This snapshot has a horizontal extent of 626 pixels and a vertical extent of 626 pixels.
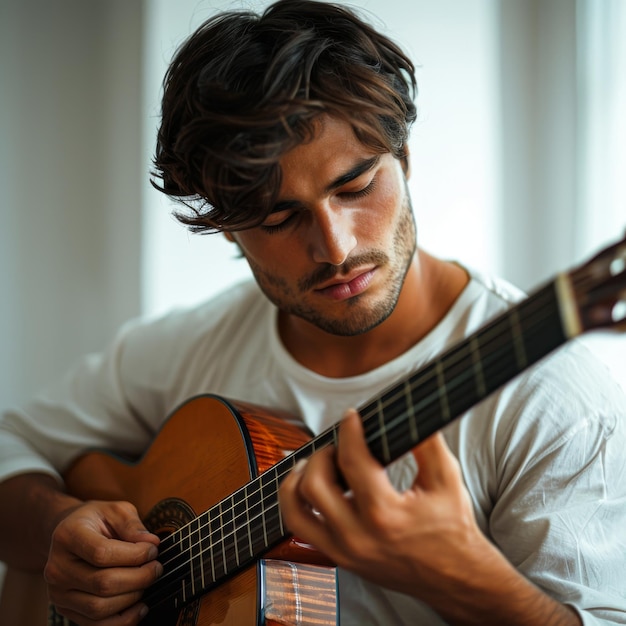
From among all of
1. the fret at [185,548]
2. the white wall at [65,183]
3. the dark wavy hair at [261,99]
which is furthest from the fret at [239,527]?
the white wall at [65,183]

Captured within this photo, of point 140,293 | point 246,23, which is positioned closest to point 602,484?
point 246,23

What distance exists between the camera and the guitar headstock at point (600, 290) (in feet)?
1.83

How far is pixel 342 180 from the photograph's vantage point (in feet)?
2.90

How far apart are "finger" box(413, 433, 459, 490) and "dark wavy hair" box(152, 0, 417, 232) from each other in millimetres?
364

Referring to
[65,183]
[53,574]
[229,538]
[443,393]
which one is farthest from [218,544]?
[65,183]

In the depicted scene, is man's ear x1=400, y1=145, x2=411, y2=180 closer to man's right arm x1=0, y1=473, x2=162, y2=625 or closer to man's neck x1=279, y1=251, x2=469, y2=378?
man's neck x1=279, y1=251, x2=469, y2=378

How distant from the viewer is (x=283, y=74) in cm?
88

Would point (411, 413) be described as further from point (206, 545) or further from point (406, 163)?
point (406, 163)

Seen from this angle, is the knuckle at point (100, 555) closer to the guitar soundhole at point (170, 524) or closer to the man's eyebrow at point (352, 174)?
the guitar soundhole at point (170, 524)

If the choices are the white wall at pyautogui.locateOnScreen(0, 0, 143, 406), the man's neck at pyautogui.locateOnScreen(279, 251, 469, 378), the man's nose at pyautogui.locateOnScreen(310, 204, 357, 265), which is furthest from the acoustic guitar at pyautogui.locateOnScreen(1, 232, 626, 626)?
the white wall at pyautogui.locateOnScreen(0, 0, 143, 406)

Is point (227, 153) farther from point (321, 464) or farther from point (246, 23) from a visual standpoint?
point (321, 464)

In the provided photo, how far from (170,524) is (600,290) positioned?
694 mm

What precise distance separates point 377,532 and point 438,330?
1.34 ft

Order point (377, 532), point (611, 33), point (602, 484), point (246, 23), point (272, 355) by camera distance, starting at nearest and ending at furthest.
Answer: point (377, 532), point (602, 484), point (246, 23), point (272, 355), point (611, 33)
